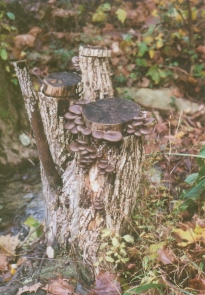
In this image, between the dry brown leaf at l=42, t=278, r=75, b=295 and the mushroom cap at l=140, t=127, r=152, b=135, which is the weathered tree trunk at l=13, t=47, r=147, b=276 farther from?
the dry brown leaf at l=42, t=278, r=75, b=295

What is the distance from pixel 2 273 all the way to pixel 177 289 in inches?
73.6

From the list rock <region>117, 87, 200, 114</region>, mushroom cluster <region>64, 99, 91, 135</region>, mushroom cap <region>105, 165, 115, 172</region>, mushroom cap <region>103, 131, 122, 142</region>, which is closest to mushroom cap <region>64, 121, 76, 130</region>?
mushroom cluster <region>64, 99, 91, 135</region>

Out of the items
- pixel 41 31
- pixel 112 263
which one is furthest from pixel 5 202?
pixel 41 31

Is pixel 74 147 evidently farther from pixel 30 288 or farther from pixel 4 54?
pixel 4 54

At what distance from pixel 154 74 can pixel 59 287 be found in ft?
12.5

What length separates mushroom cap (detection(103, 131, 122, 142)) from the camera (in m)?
2.53

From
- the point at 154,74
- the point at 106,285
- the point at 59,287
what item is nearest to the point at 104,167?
the point at 106,285

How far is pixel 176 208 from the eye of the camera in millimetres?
3326

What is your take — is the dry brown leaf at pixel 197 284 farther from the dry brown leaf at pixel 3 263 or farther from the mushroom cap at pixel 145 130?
the dry brown leaf at pixel 3 263

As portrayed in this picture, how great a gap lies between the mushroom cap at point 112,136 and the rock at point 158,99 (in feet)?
9.68

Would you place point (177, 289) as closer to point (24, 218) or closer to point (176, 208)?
point (176, 208)

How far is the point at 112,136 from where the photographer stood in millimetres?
2553

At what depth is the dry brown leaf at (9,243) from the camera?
3688mm

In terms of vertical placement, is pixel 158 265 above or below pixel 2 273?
above
